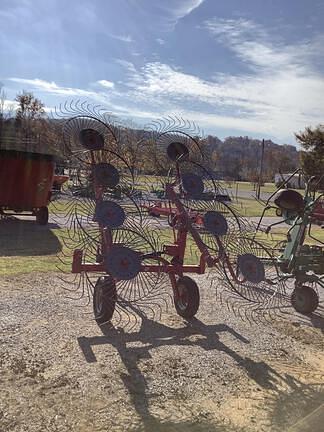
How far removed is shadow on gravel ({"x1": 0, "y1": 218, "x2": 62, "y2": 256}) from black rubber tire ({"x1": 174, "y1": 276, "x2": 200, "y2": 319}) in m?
4.09

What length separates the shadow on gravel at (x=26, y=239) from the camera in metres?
9.34

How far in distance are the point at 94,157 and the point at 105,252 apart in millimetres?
1297

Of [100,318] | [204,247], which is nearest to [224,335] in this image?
[204,247]

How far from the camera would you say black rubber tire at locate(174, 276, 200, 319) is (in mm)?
5613

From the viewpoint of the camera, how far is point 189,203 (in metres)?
5.88

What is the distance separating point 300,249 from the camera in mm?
6129

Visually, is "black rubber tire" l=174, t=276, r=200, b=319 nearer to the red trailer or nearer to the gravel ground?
the gravel ground

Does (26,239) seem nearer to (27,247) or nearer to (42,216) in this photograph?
(27,247)

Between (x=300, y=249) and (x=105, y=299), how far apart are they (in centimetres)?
248

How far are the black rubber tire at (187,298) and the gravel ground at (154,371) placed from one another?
0.35 feet

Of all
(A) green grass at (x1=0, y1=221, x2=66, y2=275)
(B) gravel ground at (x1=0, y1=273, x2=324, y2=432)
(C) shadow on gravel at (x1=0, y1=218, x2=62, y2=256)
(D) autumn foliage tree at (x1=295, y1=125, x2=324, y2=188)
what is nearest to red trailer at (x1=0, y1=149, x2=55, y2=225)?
(C) shadow on gravel at (x1=0, y1=218, x2=62, y2=256)

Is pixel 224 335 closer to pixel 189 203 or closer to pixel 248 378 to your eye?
pixel 248 378

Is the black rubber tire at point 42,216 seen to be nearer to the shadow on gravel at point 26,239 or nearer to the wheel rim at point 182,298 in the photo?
the shadow on gravel at point 26,239

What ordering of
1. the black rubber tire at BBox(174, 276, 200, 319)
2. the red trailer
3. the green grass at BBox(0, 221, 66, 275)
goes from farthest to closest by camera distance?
the red trailer
the green grass at BBox(0, 221, 66, 275)
the black rubber tire at BBox(174, 276, 200, 319)
